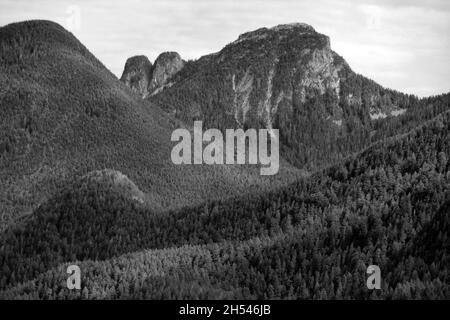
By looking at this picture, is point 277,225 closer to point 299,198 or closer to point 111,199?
point 299,198

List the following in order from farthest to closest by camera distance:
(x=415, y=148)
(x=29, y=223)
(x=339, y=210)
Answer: (x=29, y=223) < (x=415, y=148) < (x=339, y=210)

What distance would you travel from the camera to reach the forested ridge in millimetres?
108000

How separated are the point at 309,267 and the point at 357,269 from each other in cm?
891

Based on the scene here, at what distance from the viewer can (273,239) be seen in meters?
141

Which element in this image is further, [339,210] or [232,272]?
[339,210]

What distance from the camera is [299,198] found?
166375 millimetres

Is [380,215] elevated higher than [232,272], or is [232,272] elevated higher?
[380,215]

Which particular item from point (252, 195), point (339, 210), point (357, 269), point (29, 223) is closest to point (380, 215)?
point (339, 210)

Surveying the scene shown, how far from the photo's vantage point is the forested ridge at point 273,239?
108 metres

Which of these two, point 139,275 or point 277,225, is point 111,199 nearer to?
point 277,225

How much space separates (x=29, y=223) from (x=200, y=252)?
61.7 meters
